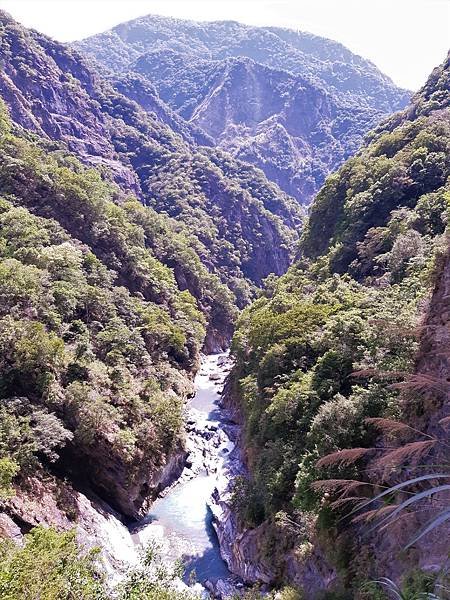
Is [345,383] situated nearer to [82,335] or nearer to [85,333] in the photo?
[82,335]

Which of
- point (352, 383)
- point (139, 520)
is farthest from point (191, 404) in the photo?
point (352, 383)

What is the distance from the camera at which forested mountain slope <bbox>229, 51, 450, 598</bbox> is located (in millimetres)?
16281

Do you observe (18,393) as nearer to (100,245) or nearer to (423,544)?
(423,544)

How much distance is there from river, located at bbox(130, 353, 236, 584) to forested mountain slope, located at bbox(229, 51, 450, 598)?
6.55ft

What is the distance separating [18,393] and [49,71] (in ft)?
353

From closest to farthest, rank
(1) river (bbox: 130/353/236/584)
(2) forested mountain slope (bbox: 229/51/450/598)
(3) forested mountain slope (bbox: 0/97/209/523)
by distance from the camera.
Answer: (2) forested mountain slope (bbox: 229/51/450/598), (1) river (bbox: 130/353/236/584), (3) forested mountain slope (bbox: 0/97/209/523)

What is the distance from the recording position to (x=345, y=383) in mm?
22547

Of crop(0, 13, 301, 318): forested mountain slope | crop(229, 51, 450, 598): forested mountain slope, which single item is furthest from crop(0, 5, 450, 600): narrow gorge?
crop(0, 13, 301, 318): forested mountain slope

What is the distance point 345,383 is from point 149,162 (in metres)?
115

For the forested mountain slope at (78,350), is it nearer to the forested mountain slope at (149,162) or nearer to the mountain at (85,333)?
the mountain at (85,333)

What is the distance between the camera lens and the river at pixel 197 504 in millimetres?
25938

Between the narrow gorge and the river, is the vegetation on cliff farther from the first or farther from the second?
the river

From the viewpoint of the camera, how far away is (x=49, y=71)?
11156 centimetres

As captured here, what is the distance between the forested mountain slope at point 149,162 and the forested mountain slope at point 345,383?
5654cm
